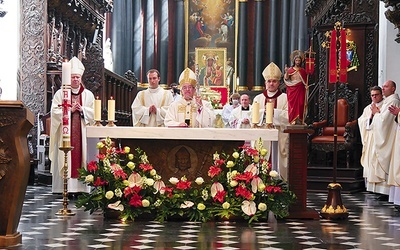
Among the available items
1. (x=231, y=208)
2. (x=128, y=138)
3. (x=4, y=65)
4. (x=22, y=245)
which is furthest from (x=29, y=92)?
(x=22, y=245)

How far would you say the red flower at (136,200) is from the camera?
32.1 feet

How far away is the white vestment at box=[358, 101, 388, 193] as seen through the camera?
13281 millimetres

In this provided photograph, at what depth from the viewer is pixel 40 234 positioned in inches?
336

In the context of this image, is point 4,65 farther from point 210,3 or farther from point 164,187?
point 210,3

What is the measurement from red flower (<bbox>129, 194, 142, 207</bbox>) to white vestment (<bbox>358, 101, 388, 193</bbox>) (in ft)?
16.1

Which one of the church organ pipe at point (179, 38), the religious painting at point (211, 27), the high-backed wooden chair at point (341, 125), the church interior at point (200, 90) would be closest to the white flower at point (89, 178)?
the church interior at point (200, 90)

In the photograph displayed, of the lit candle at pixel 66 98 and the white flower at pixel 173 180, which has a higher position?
the lit candle at pixel 66 98

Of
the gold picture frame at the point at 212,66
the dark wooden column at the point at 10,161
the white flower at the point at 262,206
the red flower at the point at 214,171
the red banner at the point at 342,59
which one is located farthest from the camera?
the gold picture frame at the point at 212,66

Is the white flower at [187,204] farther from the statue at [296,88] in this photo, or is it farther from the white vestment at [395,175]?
the white vestment at [395,175]

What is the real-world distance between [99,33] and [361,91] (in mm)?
10882

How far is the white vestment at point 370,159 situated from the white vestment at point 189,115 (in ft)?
11.3

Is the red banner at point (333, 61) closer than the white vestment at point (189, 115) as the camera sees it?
Yes

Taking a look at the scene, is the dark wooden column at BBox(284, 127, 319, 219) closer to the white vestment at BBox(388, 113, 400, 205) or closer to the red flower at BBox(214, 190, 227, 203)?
the red flower at BBox(214, 190, 227, 203)

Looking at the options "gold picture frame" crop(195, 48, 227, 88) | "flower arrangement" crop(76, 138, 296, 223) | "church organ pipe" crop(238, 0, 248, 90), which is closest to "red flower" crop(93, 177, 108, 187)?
"flower arrangement" crop(76, 138, 296, 223)
